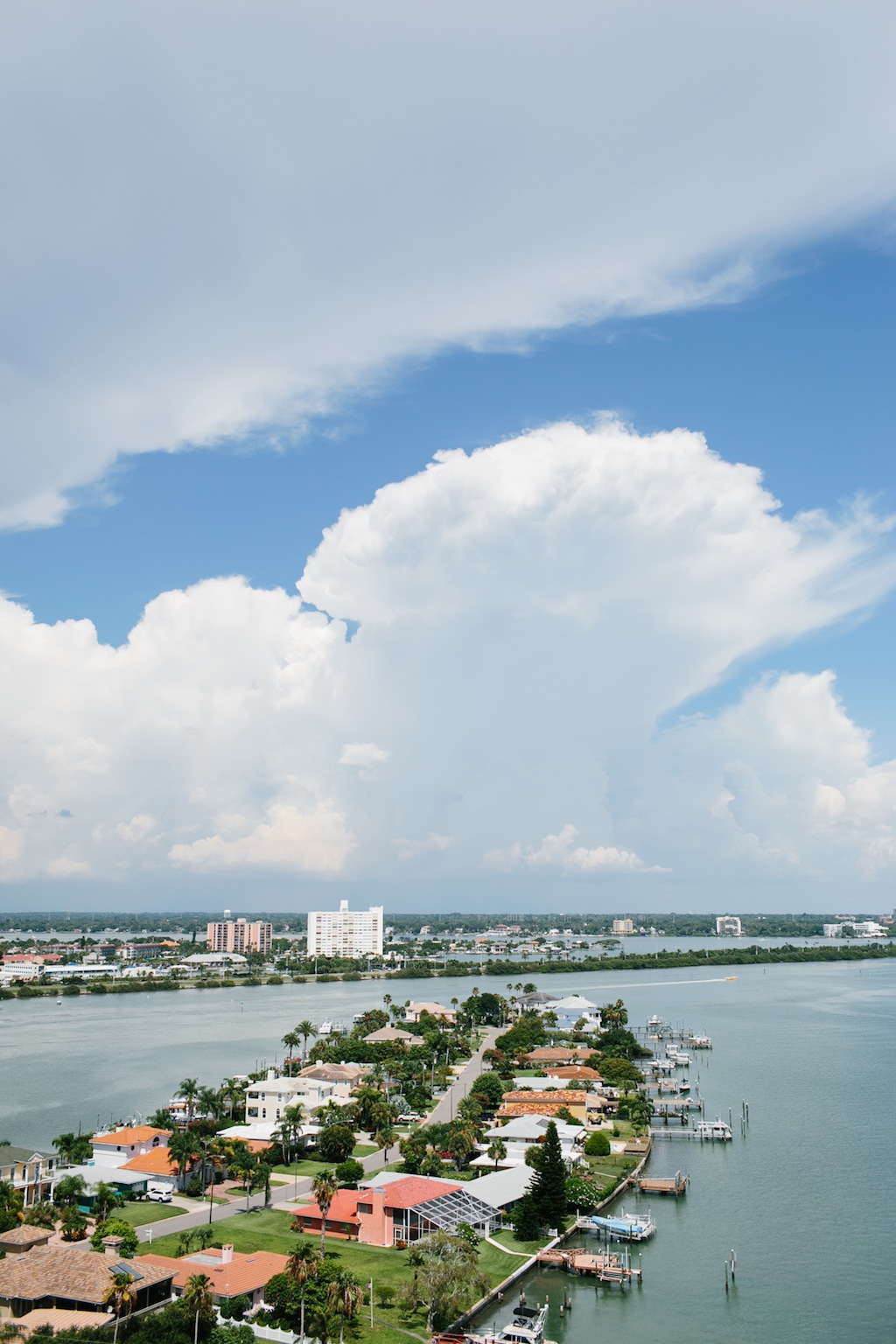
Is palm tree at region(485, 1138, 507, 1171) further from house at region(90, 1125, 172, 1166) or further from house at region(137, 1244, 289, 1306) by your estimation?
house at region(137, 1244, 289, 1306)

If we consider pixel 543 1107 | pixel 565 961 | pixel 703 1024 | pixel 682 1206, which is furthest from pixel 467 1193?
pixel 565 961

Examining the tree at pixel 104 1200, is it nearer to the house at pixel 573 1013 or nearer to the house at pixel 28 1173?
the house at pixel 28 1173

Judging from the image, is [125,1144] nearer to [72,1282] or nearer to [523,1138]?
[523,1138]

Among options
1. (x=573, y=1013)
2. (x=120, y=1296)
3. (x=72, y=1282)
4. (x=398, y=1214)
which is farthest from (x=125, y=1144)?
(x=573, y=1013)

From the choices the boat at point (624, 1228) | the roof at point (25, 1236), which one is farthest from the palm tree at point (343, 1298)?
the boat at point (624, 1228)

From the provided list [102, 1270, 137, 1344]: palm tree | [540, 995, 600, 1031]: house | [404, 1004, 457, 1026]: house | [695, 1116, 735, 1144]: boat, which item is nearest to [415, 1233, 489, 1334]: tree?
[102, 1270, 137, 1344]: palm tree

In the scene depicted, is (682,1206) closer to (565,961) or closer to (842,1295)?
(842,1295)

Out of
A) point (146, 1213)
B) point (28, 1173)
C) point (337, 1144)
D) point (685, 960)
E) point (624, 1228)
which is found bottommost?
point (685, 960)
